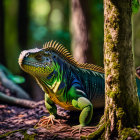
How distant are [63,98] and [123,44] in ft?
5.41

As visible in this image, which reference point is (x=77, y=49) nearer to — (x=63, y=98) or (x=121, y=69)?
(x=63, y=98)

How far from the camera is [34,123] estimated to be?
5363 millimetres

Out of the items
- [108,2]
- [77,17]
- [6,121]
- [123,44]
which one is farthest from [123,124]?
[77,17]

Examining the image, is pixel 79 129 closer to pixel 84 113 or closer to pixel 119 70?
pixel 84 113

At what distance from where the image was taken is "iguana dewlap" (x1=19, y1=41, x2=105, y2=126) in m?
4.27

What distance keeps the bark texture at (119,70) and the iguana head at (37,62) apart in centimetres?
123

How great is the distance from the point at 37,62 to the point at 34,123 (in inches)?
67.1

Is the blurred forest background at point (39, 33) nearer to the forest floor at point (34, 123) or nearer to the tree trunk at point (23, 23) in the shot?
the tree trunk at point (23, 23)

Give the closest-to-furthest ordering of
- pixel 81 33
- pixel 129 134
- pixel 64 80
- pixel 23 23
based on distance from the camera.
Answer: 1. pixel 129 134
2. pixel 64 80
3. pixel 81 33
4. pixel 23 23

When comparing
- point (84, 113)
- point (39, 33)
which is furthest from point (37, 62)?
point (39, 33)

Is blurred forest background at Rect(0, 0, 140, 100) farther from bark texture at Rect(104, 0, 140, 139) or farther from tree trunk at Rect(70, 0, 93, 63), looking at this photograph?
bark texture at Rect(104, 0, 140, 139)

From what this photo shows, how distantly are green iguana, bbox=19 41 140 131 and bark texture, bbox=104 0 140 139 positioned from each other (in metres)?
0.75

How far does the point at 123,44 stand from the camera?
3.45 metres

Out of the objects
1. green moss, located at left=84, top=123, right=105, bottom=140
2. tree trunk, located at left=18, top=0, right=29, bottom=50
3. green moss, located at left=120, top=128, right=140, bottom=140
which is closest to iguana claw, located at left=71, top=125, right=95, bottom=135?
green moss, located at left=84, top=123, right=105, bottom=140
